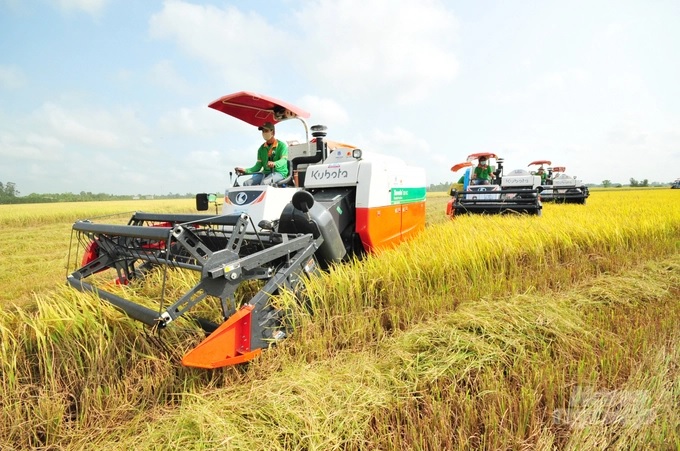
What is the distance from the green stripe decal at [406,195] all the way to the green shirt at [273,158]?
1560mm

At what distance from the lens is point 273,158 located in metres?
4.84

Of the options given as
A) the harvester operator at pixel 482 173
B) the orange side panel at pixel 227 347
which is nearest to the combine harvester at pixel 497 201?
the harvester operator at pixel 482 173

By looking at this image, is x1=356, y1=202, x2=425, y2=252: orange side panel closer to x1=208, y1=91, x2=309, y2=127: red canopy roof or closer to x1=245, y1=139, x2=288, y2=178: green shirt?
x1=245, y1=139, x2=288, y2=178: green shirt

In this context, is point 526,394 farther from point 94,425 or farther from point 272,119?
point 272,119

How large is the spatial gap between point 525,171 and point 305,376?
14.2 meters

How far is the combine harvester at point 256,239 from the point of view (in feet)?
7.43

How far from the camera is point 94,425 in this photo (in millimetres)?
2023

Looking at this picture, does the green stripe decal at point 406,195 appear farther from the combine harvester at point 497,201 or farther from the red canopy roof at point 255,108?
the combine harvester at point 497,201

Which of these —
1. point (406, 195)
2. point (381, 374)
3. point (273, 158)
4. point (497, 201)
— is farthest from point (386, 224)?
point (497, 201)

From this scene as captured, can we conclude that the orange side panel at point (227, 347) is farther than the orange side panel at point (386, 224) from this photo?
No

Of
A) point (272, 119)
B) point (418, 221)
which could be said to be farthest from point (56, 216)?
point (418, 221)

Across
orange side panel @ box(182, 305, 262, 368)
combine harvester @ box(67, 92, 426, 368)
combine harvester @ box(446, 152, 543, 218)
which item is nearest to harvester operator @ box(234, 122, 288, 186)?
combine harvester @ box(67, 92, 426, 368)

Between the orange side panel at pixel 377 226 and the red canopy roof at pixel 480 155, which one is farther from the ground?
the red canopy roof at pixel 480 155

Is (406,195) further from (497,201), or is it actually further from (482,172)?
(482,172)
